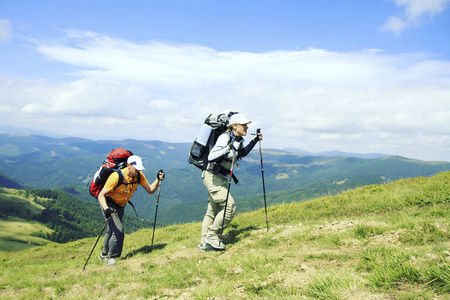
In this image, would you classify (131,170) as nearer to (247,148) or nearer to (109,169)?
(109,169)

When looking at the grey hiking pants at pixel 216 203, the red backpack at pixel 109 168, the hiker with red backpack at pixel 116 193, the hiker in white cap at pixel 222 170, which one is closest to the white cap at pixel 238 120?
the hiker in white cap at pixel 222 170

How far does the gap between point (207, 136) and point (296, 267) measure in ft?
15.4

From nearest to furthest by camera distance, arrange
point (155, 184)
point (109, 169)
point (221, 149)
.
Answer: point (221, 149) → point (109, 169) → point (155, 184)

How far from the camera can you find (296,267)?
5.61 metres

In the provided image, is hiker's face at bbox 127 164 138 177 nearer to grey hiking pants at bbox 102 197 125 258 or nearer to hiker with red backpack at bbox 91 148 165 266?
hiker with red backpack at bbox 91 148 165 266

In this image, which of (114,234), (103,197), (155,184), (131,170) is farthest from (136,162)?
(114,234)

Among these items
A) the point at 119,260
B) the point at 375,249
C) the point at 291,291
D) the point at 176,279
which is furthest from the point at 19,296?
the point at 375,249

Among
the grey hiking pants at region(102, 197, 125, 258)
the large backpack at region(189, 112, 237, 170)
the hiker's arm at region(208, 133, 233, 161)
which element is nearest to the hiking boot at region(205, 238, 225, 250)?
the large backpack at region(189, 112, 237, 170)

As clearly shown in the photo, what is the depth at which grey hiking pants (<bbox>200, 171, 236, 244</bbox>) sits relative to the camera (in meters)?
8.55

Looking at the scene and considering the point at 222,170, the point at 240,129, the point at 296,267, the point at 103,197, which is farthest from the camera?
the point at 103,197

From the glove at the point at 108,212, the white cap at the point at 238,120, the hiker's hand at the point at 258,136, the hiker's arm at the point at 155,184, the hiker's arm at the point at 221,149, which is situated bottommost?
the glove at the point at 108,212

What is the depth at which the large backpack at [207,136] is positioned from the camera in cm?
861

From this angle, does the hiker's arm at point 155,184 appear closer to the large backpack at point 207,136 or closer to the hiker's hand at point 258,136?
the large backpack at point 207,136

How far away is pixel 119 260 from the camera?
9.95 meters
